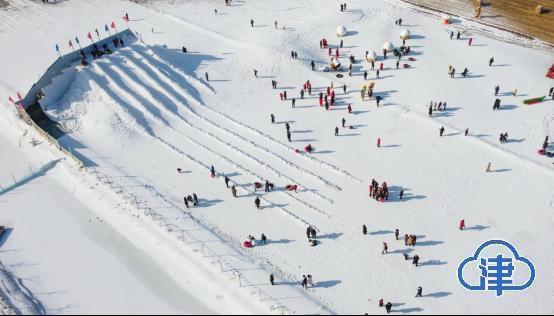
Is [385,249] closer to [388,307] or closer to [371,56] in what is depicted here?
[388,307]

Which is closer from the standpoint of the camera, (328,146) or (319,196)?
(319,196)

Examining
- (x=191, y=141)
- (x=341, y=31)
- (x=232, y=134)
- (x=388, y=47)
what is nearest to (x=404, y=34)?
(x=388, y=47)

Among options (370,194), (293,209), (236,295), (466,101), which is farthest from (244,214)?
(466,101)

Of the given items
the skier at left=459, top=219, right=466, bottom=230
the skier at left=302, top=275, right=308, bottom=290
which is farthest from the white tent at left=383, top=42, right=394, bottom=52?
the skier at left=302, top=275, right=308, bottom=290

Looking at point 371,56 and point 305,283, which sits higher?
point 371,56

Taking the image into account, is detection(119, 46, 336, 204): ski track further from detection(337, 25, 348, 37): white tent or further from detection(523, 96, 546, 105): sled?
detection(523, 96, 546, 105): sled

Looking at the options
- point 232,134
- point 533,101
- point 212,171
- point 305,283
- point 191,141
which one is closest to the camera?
point 305,283

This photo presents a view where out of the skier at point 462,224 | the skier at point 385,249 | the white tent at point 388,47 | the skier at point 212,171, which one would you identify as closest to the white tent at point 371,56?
the white tent at point 388,47

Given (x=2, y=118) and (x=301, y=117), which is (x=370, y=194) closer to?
(x=301, y=117)
